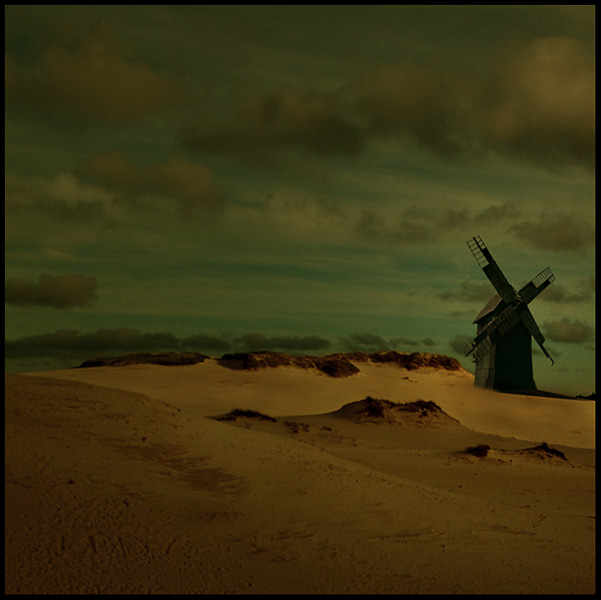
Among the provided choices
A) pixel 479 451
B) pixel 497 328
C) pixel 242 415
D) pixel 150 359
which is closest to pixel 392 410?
pixel 242 415

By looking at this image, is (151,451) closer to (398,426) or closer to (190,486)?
(190,486)

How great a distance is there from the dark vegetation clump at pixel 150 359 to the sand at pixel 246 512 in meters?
20.0

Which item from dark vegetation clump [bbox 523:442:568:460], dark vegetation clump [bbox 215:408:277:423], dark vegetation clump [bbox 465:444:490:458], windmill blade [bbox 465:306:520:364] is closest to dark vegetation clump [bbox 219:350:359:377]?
windmill blade [bbox 465:306:520:364]

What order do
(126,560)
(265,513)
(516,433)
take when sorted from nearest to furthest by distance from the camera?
(126,560) < (265,513) < (516,433)

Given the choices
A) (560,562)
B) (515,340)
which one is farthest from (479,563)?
(515,340)

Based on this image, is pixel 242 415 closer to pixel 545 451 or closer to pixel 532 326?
pixel 545 451

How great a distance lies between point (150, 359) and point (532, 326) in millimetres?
19464

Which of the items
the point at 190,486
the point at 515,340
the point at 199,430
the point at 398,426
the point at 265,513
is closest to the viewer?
the point at 265,513

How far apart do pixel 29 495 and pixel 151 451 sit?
8.57 feet

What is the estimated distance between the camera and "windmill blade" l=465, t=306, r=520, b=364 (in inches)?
1318

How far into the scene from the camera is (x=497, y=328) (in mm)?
33594

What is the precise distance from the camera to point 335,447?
18094 millimetres

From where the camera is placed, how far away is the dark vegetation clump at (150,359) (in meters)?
35.5

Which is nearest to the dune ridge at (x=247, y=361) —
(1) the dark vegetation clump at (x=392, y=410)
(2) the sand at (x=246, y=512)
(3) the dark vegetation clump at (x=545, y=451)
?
(1) the dark vegetation clump at (x=392, y=410)
